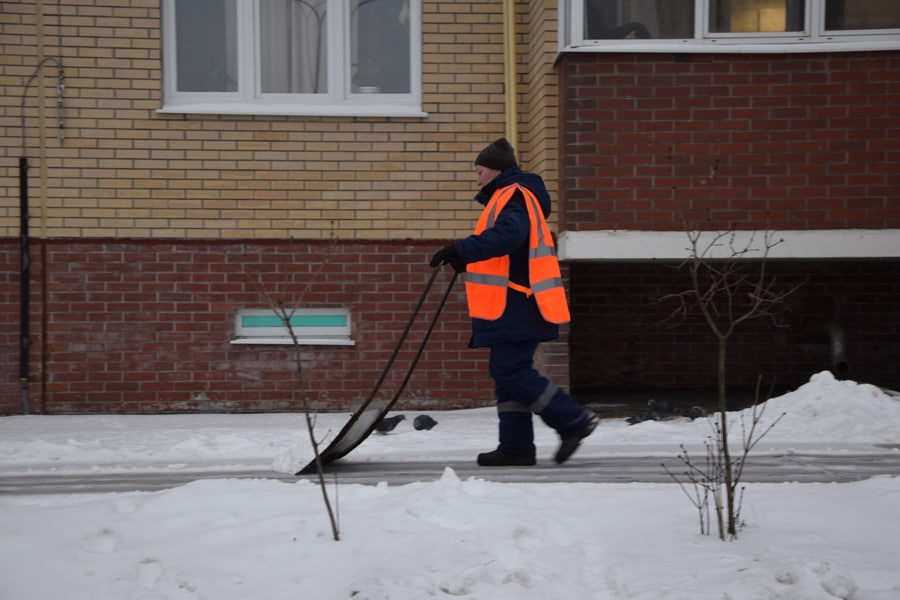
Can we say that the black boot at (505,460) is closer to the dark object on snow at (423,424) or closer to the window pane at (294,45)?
the dark object on snow at (423,424)

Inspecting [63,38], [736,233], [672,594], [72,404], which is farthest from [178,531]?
[63,38]

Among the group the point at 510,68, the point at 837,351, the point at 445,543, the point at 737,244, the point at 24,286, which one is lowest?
the point at 445,543

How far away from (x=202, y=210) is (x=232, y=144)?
60cm

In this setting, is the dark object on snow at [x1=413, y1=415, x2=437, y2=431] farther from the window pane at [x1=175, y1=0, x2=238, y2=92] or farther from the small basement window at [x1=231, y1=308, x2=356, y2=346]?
the window pane at [x1=175, y1=0, x2=238, y2=92]

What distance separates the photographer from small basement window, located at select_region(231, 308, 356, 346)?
Answer: 7434mm

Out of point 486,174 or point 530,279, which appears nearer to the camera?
point 530,279

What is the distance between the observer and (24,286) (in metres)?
7.22

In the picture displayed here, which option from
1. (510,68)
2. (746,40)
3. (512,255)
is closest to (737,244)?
(746,40)

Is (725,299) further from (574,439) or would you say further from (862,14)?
(574,439)

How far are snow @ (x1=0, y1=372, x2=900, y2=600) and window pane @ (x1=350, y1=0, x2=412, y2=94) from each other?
392 centimetres

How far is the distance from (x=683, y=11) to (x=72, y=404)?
5.78 meters

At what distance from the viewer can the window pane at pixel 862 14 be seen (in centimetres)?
693

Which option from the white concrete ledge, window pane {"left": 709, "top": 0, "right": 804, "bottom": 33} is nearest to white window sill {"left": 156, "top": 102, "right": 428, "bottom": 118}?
the white concrete ledge

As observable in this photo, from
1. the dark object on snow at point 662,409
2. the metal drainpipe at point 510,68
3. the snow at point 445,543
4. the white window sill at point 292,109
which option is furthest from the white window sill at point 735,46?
the snow at point 445,543
